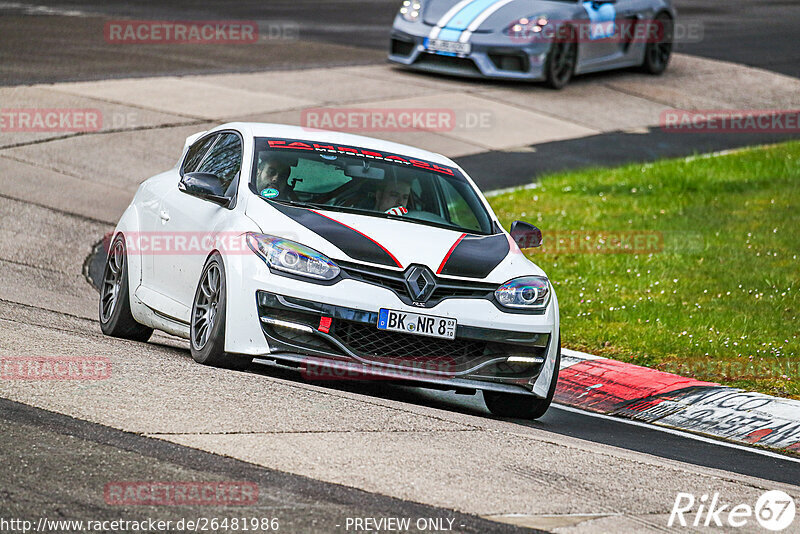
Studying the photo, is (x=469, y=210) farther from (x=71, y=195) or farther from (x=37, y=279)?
(x=71, y=195)

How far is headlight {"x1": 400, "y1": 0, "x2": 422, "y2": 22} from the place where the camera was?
20828mm

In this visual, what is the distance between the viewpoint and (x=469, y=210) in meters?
8.83

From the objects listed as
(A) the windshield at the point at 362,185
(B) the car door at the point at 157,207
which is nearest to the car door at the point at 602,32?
(B) the car door at the point at 157,207

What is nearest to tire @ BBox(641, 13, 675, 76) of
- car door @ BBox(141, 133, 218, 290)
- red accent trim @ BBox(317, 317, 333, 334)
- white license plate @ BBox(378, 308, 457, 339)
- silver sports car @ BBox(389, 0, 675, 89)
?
silver sports car @ BBox(389, 0, 675, 89)

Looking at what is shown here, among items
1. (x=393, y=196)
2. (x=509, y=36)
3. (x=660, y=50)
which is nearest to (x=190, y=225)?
(x=393, y=196)

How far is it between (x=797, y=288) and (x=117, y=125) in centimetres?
911

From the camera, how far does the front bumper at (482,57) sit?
810 inches

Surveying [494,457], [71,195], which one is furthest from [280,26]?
[494,457]

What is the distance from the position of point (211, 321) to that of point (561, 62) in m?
14.6

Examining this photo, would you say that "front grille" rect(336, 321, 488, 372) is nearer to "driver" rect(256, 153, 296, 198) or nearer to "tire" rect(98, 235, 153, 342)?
"driver" rect(256, 153, 296, 198)

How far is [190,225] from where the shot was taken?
840 centimetres

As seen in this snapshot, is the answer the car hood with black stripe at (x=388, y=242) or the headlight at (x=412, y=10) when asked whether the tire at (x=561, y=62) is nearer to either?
the headlight at (x=412, y=10)

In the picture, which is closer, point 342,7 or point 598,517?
point 598,517

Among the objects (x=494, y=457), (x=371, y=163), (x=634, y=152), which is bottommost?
(x=634, y=152)
